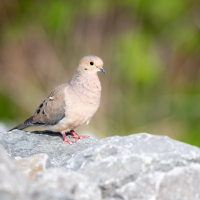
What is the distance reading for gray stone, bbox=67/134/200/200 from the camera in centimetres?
235

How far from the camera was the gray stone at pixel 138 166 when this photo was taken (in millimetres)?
2352

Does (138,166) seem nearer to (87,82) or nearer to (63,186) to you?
(63,186)

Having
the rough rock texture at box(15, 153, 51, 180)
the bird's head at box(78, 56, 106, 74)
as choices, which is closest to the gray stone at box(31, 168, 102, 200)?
the rough rock texture at box(15, 153, 51, 180)

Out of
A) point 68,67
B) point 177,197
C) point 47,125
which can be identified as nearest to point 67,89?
point 47,125

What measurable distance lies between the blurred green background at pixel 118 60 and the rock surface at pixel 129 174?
3980 mm

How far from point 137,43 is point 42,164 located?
4.89m

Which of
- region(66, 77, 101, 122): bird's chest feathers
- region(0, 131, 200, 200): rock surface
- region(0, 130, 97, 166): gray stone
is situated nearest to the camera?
region(0, 131, 200, 200): rock surface

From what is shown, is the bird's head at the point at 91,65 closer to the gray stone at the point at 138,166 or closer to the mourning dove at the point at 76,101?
the mourning dove at the point at 76,101

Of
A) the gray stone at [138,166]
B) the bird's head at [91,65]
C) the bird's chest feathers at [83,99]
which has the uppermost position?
the bird's head at [91,65]

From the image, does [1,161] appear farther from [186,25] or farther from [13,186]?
[186,25]

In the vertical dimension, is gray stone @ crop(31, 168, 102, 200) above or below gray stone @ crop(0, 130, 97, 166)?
below

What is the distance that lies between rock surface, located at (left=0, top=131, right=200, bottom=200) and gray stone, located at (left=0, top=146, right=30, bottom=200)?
112mm

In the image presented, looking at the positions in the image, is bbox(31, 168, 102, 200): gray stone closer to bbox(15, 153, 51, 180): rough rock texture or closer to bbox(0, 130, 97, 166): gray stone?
bbox(15, 153, 51, 180): rough rock texture

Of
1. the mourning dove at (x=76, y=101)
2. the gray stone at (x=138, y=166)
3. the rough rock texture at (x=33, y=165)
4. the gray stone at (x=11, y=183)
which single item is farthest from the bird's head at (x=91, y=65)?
the gray stone at (x=11, y=183)
